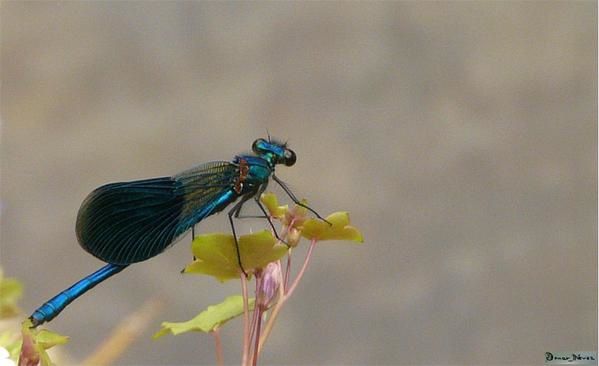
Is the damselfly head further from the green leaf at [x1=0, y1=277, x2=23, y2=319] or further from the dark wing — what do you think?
the green leaf at [x1=0, y1=277, x2=23, y2=319]

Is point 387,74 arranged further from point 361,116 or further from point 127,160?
point 127,160

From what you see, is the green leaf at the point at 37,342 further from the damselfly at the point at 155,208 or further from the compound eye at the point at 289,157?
the compound eye at the point at 289,157

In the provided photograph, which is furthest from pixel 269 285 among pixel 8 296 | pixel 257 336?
pixel 8 296

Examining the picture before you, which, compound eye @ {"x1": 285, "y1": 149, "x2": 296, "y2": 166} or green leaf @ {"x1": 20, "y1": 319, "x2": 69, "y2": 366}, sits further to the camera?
compound eye @ {"x1": 285, "y1": 149, "x2": 296, "y2": 166}

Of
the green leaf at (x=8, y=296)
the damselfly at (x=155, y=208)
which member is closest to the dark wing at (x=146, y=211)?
the damselfly at (x=155, y=208)

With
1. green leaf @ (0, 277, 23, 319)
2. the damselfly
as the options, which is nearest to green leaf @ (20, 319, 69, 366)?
the damselfly

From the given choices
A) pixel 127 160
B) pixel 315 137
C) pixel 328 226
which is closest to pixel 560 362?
pixel 328 226
